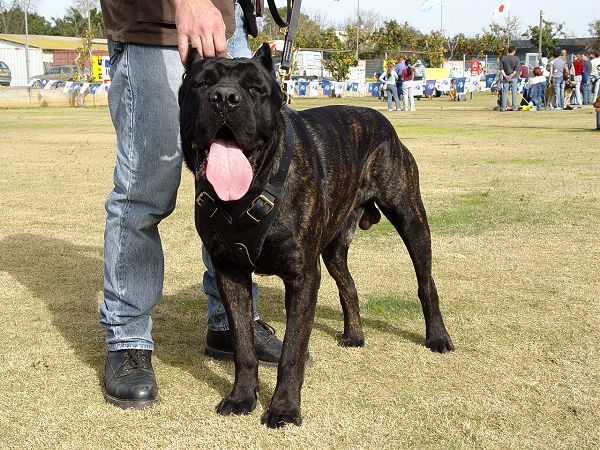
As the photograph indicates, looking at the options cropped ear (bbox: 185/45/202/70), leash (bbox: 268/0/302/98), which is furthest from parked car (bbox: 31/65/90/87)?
cropped ear (bbox: 185/45/202/70)

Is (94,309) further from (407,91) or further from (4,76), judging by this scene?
(4,76)

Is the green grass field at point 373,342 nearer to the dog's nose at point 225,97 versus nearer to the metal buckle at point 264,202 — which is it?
the metal buckle at point 264,202

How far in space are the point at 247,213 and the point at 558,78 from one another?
2903 centimetres

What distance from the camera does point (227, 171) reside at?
292 centimetres

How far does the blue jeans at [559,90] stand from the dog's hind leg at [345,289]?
2757 centimetres

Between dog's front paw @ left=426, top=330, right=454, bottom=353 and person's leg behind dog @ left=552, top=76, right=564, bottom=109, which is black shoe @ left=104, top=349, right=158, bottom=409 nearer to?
dog's front paw @ left=426, top=330, right=454, bottom=353

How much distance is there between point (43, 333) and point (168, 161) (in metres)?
1.50

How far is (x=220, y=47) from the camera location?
10.1 ft

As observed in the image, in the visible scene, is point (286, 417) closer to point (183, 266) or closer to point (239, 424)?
point (239, 424)

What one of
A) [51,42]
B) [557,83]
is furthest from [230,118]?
[51,42]

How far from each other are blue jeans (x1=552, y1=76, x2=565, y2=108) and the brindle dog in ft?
91.0

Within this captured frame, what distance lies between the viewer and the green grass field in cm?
311

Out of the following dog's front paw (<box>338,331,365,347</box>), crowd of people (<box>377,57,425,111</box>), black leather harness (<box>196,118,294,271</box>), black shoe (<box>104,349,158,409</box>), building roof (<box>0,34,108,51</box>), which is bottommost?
dog's front paw (<box>338,331,365,347</box>)

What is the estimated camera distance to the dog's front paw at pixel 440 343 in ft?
13.6
